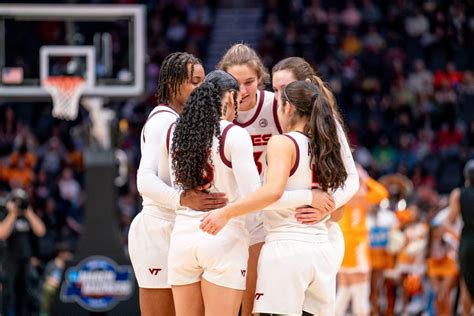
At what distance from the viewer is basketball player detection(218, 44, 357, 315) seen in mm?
5488

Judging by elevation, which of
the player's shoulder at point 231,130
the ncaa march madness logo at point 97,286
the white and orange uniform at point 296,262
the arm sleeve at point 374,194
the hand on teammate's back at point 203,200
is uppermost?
the player's shoulder at point 231,130

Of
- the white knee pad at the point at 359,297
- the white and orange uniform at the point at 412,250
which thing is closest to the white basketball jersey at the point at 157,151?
the white knee pad at the point at 359,297

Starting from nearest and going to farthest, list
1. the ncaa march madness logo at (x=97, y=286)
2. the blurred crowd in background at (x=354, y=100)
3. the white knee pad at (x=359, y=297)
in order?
the white knee pad at (x=359, y=297) < the ncaa march madness logo at (x=97, y=286) < the blurred crowd in background at (x=354, y=100)

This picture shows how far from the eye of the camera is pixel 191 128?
539 centimetres

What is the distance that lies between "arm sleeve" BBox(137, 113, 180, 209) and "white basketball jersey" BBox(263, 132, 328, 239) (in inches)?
22.3

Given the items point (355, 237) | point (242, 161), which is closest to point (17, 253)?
point (355, 237)

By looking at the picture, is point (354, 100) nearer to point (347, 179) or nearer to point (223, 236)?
point (347, 179)

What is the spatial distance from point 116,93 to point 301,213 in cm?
825

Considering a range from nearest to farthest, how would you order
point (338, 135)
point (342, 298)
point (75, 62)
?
point (338, 135) < point (342, 298) < point (75, 62)

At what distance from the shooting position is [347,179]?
225 inches

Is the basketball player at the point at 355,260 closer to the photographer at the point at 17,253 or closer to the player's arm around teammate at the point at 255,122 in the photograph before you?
the photographer at the point at 17,253

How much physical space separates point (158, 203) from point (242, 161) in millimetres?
762

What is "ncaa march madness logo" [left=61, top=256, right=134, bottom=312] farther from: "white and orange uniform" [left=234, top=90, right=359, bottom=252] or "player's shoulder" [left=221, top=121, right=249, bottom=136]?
"player's shoulder" [left=221, top=121, right=249, bottom=136]

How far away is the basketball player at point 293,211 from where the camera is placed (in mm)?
5289
